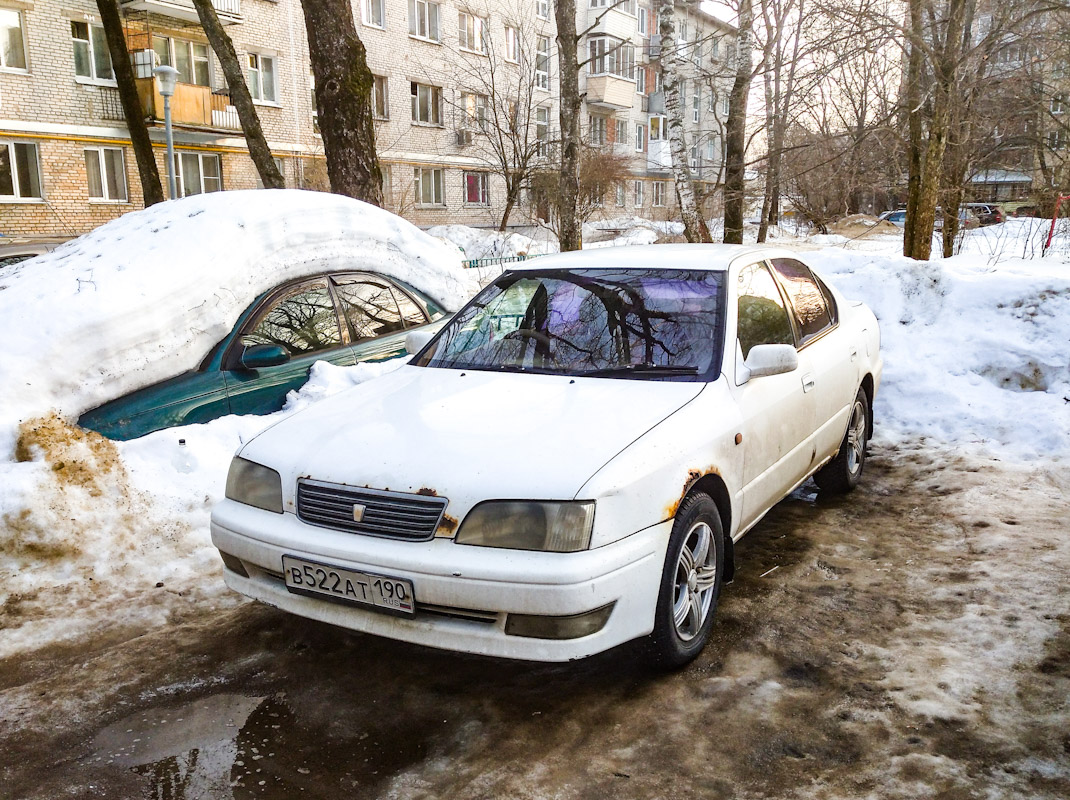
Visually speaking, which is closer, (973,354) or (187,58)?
(973,354)

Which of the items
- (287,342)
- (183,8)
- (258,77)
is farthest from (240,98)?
(258,77)

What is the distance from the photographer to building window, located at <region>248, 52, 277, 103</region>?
88.6 ft

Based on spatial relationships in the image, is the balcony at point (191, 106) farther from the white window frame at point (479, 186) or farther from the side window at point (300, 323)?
the side window at point (300, 323)

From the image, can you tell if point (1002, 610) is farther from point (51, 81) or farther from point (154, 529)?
point (51, 81)

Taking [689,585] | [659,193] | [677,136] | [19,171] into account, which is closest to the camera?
[689,585]

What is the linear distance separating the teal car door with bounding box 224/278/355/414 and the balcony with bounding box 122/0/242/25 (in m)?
21.0

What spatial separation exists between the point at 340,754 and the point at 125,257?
3761 millimetres

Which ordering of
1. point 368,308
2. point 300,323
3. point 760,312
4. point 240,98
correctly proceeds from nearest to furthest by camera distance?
point 760,312, point 300,323, point 368,308, point 240,98

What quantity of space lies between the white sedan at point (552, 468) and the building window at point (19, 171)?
861 inches

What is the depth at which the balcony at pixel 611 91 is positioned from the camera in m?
40.4

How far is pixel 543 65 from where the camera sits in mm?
38188

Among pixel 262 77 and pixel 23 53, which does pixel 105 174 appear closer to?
pixel 23 53

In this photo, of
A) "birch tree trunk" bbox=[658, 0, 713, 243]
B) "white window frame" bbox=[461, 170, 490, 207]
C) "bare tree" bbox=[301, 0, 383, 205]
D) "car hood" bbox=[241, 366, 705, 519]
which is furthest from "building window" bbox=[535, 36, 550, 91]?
"car hood" bbox=[241, 366, 705, 519]

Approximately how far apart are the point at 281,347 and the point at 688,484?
2.89 metres
